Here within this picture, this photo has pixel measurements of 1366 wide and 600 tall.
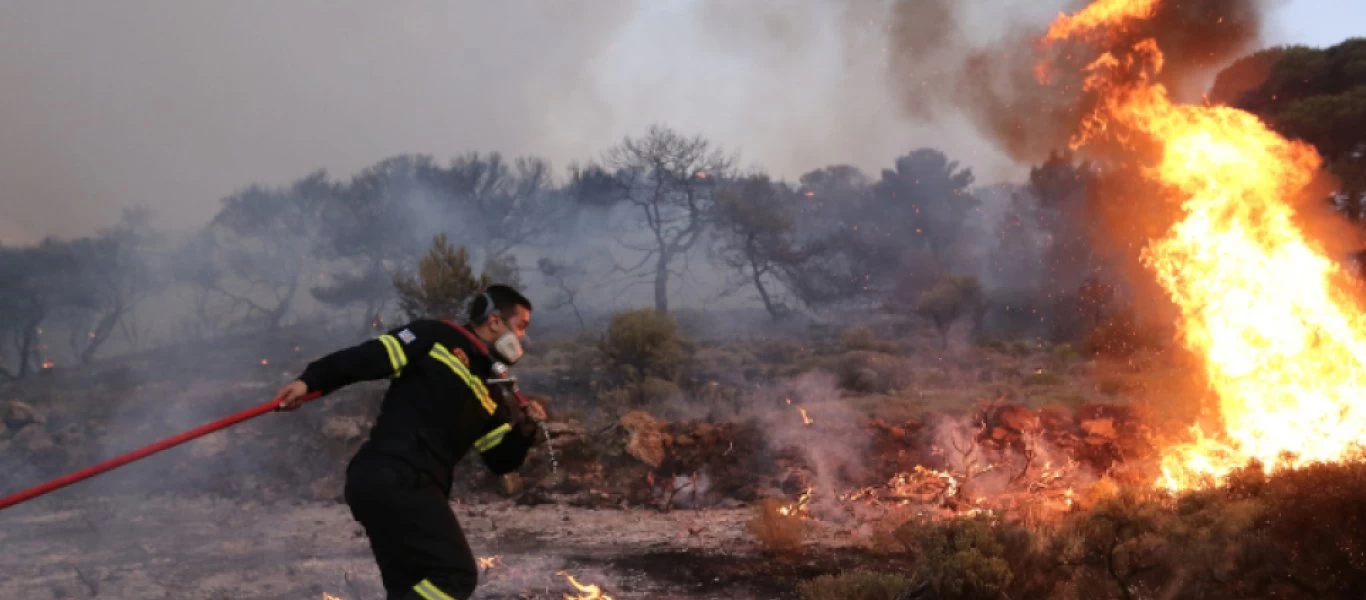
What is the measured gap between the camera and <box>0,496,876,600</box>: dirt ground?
6547 mm

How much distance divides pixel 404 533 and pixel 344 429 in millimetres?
9051

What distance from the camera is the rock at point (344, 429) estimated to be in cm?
1200

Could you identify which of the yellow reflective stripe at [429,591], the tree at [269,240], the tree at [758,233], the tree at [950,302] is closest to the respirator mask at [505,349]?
the yellow reflective stripe at [429,591]

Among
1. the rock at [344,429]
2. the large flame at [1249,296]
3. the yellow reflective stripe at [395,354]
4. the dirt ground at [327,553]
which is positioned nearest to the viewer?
the yellow reflective stripe at [395,354]

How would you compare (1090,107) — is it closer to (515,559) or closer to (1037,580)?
(1037,580)

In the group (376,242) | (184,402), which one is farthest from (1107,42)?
(376,242)

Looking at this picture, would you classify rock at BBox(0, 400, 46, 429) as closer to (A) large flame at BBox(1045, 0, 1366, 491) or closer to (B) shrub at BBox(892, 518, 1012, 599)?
(B) shrub at BBox(892, 518, 1012, 599)

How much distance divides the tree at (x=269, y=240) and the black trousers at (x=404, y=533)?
2754cm

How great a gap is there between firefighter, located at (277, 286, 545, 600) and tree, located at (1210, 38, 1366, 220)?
58.7 feet

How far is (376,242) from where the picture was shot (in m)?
28.5

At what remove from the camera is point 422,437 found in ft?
12.8

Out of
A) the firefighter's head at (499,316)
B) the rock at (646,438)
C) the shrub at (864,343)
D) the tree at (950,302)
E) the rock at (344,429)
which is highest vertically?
the tree at (950,302)

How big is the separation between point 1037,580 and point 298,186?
28687mm

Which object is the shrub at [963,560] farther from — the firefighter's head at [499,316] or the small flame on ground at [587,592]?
the firefighter's head at [499,316]
